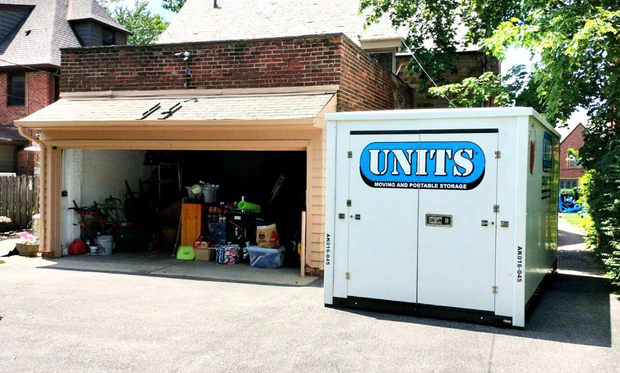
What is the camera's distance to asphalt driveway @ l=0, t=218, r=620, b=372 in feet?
18.0

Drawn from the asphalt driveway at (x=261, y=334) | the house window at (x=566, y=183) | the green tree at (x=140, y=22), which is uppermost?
the green tree at (x=140, y=22)

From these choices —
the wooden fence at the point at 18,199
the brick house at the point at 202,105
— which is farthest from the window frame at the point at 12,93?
the brick house at the point at 202,105

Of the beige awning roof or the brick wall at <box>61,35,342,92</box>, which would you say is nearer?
the beige awning roof

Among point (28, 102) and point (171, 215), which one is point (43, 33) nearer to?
point (28, 102)

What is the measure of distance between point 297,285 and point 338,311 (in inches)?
71.8

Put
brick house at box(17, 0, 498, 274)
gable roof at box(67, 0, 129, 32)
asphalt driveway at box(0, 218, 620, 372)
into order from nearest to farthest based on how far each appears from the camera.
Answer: asphalt driveway at box(0, 218, 620, 372) → brick house at box(17, 0, 498, 274) → gable roof at box(67, 0, 129, 32)

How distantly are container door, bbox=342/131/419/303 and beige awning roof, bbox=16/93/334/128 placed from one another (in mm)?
2118

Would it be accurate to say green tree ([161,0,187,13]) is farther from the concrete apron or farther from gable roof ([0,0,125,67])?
the concrete apron

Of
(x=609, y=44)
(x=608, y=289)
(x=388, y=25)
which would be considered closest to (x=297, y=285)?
(x=608, y=289)

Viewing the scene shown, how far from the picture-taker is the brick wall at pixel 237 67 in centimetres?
1069

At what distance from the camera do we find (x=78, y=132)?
1164cm

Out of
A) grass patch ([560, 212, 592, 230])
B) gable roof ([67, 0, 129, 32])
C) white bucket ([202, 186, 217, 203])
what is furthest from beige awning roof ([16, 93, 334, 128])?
gable roof ([67, 0, 129, 32])

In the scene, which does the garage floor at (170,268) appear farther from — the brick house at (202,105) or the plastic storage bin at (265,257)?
the brick house at (202,105)

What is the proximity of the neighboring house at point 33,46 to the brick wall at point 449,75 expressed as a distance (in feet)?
52.7
